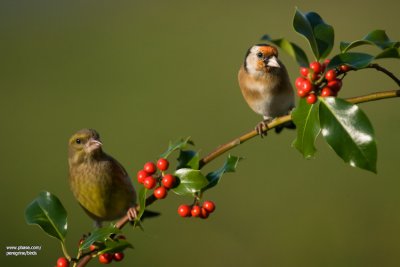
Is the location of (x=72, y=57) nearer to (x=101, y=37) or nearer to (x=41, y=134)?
(x=101, y=37)

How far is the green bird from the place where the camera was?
2312 mm

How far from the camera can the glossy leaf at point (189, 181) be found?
53.1 inches

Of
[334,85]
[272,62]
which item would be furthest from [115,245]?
[272,62]

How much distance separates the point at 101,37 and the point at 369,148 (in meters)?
11.5

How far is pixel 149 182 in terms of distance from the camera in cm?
144

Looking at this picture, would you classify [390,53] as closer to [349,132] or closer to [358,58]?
[358,58]

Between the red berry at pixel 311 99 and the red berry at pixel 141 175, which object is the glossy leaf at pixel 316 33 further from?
the red berry at pixel 141 175

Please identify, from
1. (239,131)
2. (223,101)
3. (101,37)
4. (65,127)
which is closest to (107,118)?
(65,127)

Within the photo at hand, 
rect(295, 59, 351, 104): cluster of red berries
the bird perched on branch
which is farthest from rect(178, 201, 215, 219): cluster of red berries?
the bird perched on branch

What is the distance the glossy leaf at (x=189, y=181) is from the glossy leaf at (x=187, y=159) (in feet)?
0.13

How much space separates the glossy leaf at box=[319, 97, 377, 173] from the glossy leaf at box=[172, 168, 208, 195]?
0.30 meters

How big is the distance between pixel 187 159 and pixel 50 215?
39cm

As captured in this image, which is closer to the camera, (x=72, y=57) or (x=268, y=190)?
(x=268, y=190)

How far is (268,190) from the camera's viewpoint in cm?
624
